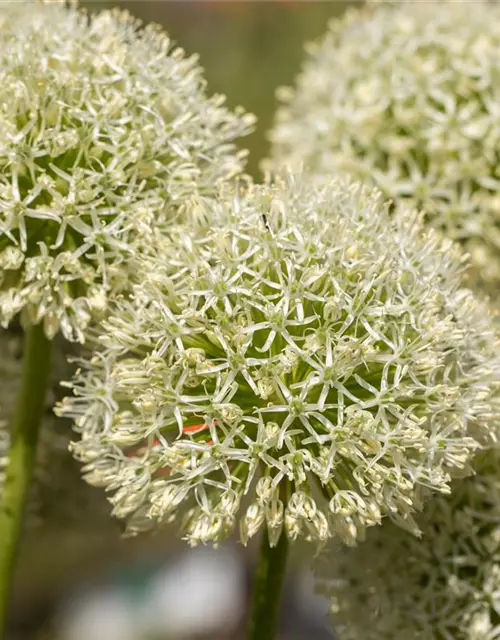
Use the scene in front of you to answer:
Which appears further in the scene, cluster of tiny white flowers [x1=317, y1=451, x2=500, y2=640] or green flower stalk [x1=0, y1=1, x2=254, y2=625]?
cluster of tiny white flowers [x1=317, y1=451, x2=500, y2=640]

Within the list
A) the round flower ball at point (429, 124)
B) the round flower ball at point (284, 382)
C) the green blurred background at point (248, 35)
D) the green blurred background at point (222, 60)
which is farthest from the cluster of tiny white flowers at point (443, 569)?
the green blurred background at point (248, 35)

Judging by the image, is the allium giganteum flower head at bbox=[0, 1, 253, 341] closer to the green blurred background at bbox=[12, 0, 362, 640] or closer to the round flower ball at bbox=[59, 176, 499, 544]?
the round flower ball at bbox=[59, 176, 499, 544]

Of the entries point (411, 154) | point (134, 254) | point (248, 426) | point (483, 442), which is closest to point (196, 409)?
point (248, 426)

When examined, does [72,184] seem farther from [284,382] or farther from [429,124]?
[429,124]

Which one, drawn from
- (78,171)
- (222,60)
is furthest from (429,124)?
(222,60)

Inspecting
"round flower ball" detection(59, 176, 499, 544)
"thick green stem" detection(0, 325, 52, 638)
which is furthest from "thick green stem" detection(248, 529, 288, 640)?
"thick green stem" detection(0, 325, 52, 638)

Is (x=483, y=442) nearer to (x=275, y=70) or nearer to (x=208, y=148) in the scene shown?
(x=208, y=148)

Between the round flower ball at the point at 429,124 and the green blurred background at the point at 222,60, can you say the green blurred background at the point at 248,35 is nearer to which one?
the green blurred background at the point at 222,60
